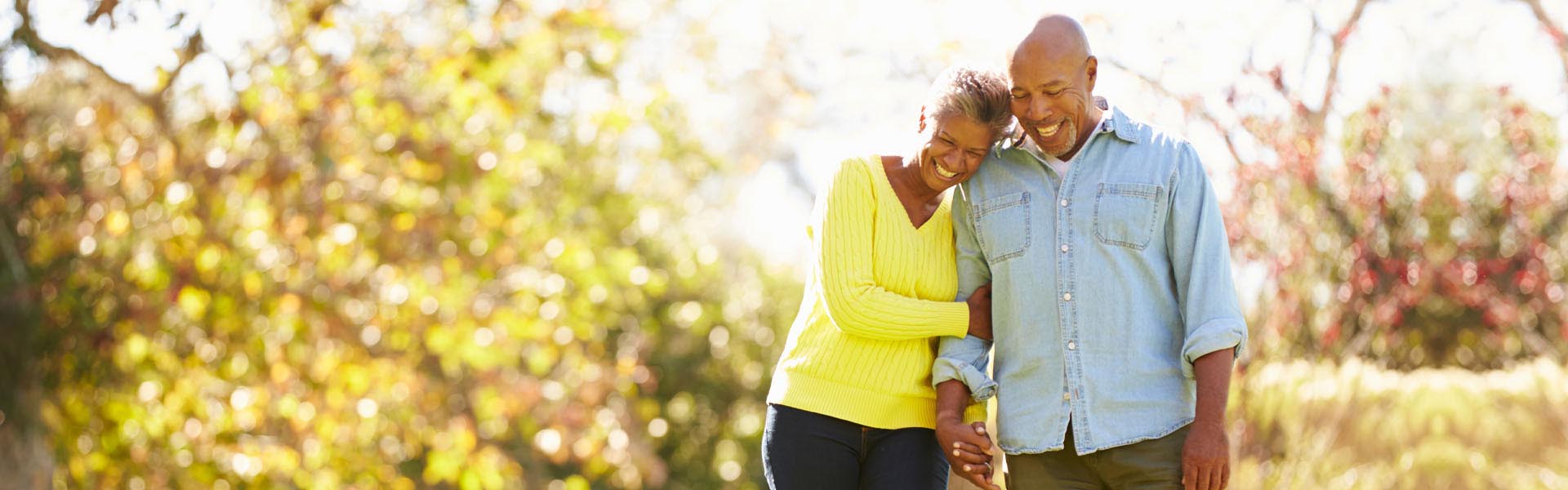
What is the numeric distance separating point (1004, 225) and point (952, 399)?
34 cm

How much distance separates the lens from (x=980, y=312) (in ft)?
8.55

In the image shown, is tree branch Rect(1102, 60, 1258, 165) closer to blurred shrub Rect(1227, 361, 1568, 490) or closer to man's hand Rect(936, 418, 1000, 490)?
blurred shrub Rect(1227, 361, 1568, 490)

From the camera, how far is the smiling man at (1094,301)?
238 centimetres

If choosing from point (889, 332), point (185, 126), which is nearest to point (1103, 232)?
point (889, 332)

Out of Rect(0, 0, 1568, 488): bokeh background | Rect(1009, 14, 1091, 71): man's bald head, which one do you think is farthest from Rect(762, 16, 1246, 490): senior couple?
Rect(0, 0, 1568, 488): bokeh background

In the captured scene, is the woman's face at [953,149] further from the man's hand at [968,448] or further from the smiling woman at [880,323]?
the man's hand at [968,448]

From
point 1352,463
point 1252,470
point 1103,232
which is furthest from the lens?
point 1352,463

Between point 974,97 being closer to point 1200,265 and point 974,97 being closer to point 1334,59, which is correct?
point 1200,265

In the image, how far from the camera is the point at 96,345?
5859 millimetres

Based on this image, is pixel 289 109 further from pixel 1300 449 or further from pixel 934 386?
pixel 1300 449

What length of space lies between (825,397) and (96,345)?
454 centimetres

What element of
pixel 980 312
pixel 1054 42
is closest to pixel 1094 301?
pixel 980 312

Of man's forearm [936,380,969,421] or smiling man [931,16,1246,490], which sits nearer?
smiling man [931,16,1246,490]

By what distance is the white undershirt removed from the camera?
250 cm
